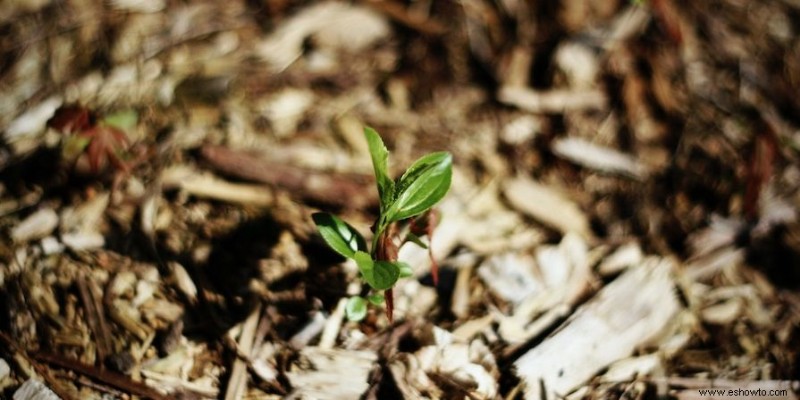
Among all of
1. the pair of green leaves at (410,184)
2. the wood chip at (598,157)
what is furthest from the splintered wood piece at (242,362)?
the wood chip at (598,157)

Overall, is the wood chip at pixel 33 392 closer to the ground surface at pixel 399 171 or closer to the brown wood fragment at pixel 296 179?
the ground surface at pixel 399 171

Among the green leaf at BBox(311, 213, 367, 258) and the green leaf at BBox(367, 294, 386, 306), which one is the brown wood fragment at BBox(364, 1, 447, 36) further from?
the green leaf at BBox(367, 294, 386, 306)

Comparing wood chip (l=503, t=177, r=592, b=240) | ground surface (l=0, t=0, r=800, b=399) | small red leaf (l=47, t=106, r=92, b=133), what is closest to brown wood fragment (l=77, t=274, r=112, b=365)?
ground surface (l=0, t=0, r=800, b=399)

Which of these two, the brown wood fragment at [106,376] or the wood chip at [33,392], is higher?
the wood chip at [33,392]

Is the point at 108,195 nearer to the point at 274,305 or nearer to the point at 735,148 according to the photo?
the point at 274,305

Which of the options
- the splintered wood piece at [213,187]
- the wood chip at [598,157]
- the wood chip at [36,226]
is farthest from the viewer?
the wood chip at [598,157]

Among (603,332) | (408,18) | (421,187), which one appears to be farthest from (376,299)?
(408,18)

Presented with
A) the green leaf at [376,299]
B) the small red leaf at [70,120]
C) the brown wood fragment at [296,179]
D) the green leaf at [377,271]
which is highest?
the small red leaf at [70,120]

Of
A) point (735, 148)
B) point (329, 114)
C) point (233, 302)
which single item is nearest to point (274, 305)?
point (233, 302)
